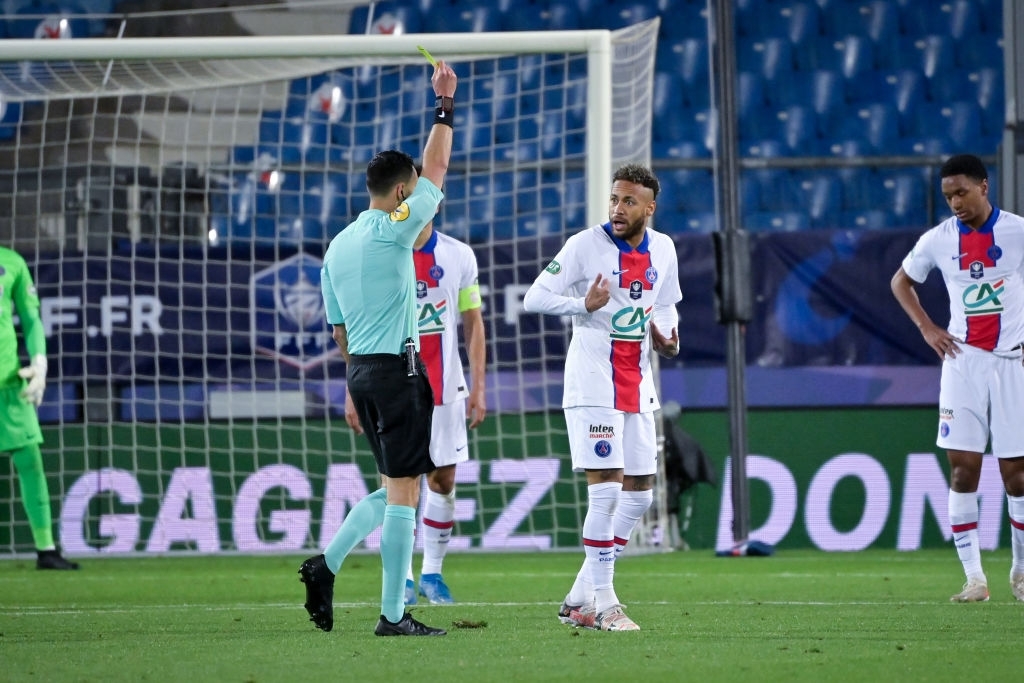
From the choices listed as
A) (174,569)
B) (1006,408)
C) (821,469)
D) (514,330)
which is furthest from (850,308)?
(174,569)

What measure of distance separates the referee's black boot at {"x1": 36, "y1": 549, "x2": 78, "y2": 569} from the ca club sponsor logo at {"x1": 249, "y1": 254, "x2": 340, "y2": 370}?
2310mm

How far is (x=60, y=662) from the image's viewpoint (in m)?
4.90

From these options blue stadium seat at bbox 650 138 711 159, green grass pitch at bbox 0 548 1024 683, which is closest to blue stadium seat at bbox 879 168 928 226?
blue stadium seat at bbox 650 138 711 159

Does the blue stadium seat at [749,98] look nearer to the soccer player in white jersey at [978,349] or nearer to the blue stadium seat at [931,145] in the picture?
the blue stadium seat at [931,145]

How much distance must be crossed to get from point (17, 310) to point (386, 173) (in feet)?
16.2

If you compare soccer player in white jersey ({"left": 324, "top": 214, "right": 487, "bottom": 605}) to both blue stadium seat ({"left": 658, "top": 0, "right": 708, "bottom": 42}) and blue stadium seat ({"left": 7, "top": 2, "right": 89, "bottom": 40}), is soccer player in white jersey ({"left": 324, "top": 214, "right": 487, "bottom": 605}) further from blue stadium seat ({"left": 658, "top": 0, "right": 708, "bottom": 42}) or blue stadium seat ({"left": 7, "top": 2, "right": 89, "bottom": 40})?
blue stadium seat ({"left": 7, "top": 2, "right": 89, "bottom": 40})

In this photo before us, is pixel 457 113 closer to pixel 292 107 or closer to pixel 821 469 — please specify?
pixel 292 107

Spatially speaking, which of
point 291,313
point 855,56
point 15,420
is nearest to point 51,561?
point 15,420

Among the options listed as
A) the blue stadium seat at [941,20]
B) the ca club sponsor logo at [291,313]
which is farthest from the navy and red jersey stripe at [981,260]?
the blue stadium seat at [941,20]

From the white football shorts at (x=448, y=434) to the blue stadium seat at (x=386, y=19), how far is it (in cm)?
704

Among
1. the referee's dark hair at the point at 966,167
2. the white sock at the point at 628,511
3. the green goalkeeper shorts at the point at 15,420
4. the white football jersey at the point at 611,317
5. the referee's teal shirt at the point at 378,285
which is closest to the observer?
the referee's teal shirt at the point at 378,285

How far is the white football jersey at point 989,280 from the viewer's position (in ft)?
23.9

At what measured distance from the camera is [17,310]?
388 inches

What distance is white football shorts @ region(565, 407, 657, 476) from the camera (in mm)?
6086
